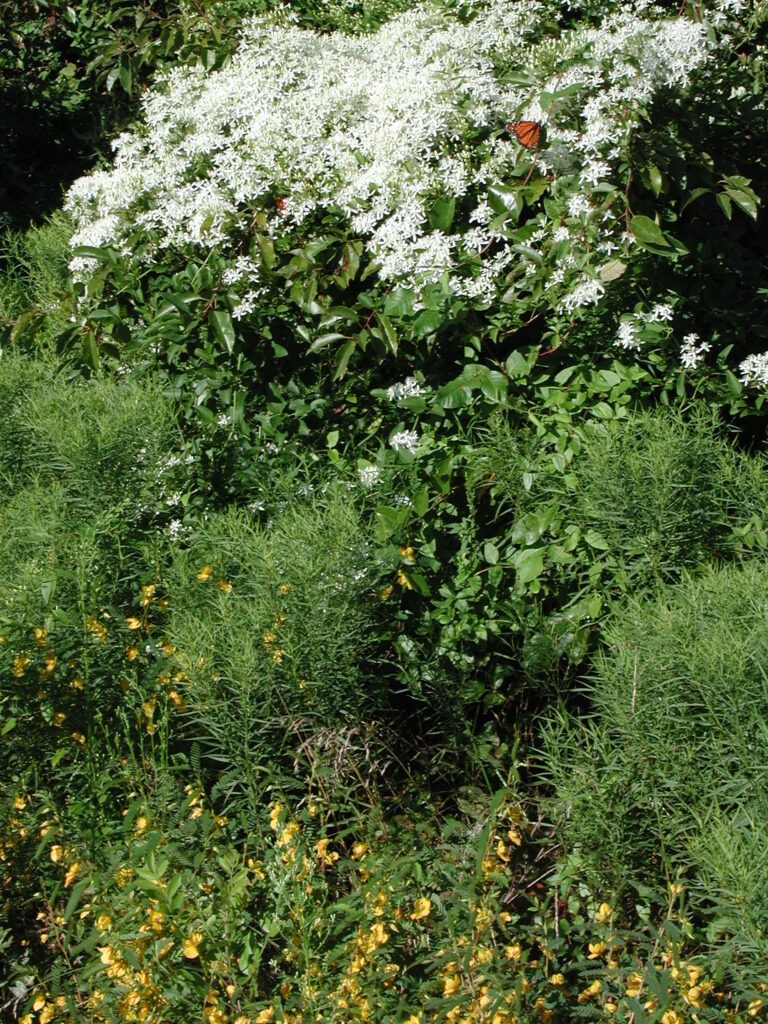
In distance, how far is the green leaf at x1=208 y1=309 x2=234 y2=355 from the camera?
11.3ft

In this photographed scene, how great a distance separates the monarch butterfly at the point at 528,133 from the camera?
343 centimetres

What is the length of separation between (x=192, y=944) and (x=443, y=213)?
225 cm

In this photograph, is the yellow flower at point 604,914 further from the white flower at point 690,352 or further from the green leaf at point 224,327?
the green leaf at point 224,327

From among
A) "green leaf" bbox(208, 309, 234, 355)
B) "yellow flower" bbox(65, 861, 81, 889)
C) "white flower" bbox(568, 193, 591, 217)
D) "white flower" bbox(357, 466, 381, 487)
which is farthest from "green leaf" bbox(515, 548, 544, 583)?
"yellow flower" bbox(65, 861, 81, 889)

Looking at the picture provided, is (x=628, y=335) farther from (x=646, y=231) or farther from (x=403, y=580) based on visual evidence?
(x=403, y=580)

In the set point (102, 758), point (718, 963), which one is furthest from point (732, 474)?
point (102, 758)

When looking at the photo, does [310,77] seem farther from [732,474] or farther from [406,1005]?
[406,1005]

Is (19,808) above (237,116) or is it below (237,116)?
below

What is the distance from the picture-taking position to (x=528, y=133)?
136 inches

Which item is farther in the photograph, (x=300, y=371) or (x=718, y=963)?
(x=300, y=371)

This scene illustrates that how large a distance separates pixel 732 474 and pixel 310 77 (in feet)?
7.05

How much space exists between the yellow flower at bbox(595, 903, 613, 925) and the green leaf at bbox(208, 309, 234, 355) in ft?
6.75

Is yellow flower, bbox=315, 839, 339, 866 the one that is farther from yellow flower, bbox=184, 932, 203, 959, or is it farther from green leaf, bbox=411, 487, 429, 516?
green leaf, bbox=411, 487, 429, 516

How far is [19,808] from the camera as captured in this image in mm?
2533
